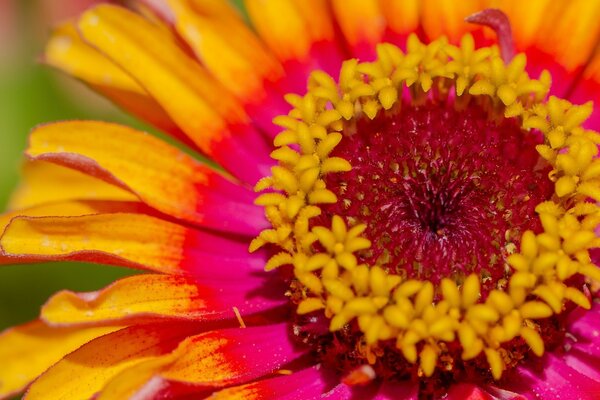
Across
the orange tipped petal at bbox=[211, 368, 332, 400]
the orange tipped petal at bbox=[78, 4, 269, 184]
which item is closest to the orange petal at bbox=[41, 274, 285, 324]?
the orange tipped petal at bbox=[211, 368, 332, 400]

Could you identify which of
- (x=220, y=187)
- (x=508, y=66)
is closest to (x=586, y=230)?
(x=508, y=66)

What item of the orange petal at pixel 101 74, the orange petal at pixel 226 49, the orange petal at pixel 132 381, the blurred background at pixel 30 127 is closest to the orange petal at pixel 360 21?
the orange petal at pixel 226 49

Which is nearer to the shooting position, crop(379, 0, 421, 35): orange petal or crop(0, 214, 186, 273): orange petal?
crop(0, 214, 186, 273): orange petal

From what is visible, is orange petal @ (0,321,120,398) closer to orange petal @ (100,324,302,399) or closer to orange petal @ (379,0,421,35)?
orange petal @ (100,324,302,399)

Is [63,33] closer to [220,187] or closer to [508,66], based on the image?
[220,187]

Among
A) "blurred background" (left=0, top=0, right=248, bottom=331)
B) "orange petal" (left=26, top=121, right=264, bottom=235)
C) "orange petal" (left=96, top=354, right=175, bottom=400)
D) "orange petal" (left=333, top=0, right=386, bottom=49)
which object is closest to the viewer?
"orange petal" (left=96, top=354, right=175, bottom=400)

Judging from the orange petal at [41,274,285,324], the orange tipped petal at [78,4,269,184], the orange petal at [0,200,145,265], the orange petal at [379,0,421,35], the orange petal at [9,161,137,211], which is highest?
the orange petal at [379,0,421,35]

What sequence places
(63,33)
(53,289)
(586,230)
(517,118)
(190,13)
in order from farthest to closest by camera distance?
(53,289) → (63,33) → (190,13) → (517,118) → (586,230)
